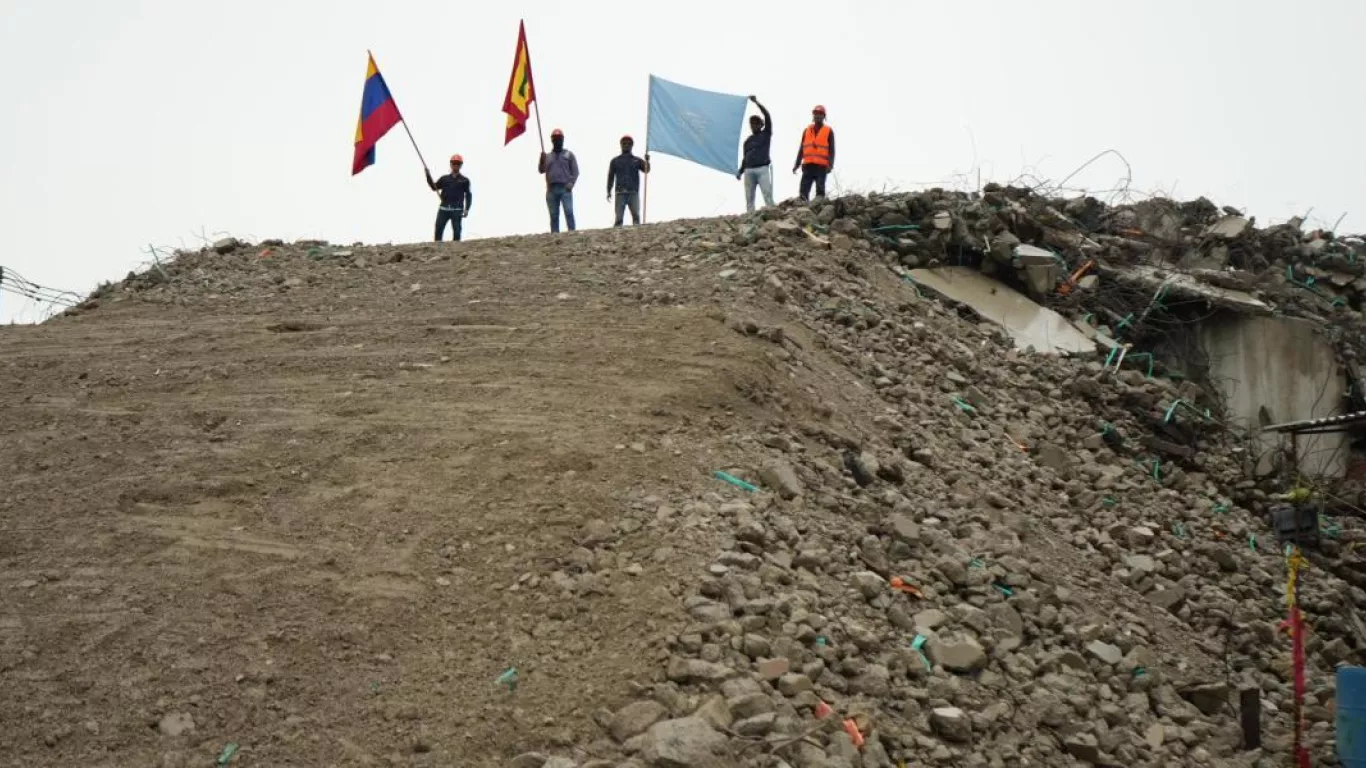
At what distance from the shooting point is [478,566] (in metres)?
6.38

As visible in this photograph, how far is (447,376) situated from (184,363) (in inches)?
86.2

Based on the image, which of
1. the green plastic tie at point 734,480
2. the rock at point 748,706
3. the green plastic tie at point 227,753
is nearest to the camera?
the green plastic tie at point 227,753

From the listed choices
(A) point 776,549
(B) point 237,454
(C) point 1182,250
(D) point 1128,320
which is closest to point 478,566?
(A) point 776,549

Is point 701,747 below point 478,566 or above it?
below

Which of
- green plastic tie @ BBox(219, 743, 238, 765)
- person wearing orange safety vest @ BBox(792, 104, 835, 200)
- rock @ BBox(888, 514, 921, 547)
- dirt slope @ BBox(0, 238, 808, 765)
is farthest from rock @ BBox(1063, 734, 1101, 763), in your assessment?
person wearing orange safety vest @ BBox(792, 104, 835, 200)

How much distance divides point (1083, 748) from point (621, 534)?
2470 mm

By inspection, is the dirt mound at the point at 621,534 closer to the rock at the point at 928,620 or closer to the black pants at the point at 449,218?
the rock at the point at 928,620

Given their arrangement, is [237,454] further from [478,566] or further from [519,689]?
[519,689]

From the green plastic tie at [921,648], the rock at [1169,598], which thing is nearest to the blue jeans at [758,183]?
the rock at [1169,598]

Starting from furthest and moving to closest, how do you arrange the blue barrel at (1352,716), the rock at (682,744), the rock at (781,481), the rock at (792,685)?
the rock at (781,481) → the blue barrel at (1352,716) → the rock at (792,685) → the rock at (682,744)

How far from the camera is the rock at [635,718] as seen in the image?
5246 millimetres

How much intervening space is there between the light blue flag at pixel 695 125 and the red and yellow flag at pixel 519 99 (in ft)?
4.73

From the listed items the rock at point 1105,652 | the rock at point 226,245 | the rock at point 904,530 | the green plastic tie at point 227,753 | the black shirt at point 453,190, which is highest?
the black shirt at point 453,190

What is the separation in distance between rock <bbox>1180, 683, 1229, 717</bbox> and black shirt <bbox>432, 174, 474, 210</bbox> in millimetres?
8891
